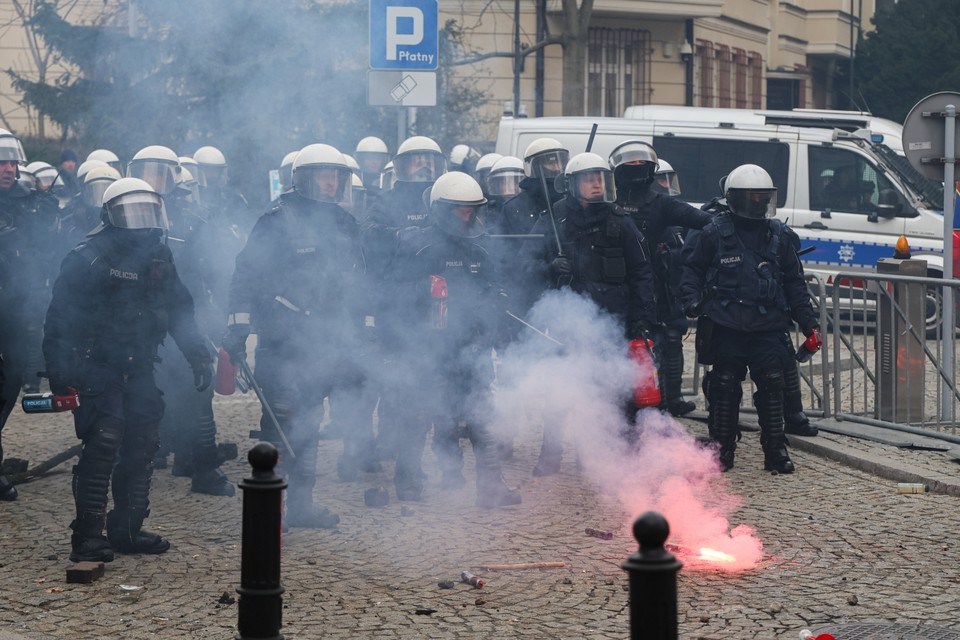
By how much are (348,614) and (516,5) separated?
21338 mm

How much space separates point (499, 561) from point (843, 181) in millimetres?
9714

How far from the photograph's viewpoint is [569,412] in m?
8.41

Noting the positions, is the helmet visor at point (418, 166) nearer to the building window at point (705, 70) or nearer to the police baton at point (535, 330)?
the police baton at point (535, 330)

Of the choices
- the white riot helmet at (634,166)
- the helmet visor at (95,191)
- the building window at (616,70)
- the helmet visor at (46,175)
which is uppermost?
the building window at (616,70)

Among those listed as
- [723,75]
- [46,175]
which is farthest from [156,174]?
[723,75]

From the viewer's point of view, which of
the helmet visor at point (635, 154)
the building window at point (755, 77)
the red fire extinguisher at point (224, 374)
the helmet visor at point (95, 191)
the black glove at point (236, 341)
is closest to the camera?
the black glove at point (236, 341)

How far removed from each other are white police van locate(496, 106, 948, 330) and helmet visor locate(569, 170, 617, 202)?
6.10 meters

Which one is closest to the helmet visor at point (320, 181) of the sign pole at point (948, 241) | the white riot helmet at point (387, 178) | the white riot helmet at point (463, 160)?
the white riot helmet at point (387, 178)

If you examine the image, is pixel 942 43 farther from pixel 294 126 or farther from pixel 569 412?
pixel 569 412

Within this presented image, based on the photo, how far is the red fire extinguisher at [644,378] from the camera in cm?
812

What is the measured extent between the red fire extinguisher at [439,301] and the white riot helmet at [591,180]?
1187 millimetres

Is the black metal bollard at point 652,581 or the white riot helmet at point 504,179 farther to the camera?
the white riot helmet at point 504,179

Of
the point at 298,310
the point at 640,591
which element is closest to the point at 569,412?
the point at 298,310

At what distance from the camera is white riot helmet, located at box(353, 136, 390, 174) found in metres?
12.2
